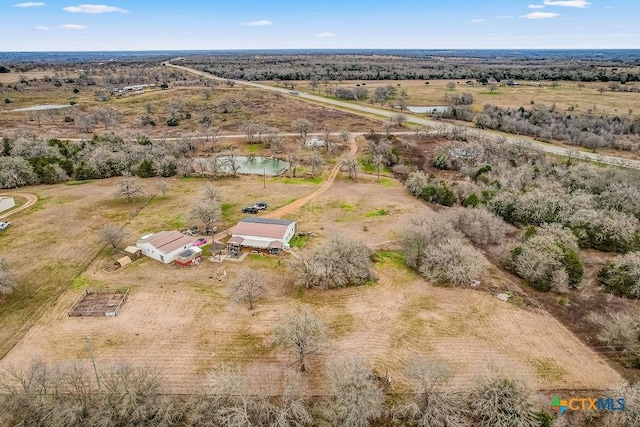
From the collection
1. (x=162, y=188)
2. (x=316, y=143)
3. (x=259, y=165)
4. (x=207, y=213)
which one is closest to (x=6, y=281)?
(x=207, y=213)

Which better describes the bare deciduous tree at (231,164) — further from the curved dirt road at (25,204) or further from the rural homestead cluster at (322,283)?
the curved dirt road at (25,204)

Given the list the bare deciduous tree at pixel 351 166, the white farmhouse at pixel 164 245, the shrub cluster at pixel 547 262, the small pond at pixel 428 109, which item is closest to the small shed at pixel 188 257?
the white farmhouse at pixel 164 245

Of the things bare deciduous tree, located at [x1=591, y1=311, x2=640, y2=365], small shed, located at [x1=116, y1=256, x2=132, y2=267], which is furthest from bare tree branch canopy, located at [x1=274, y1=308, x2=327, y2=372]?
bare deciduous tree, located at [x1=591, y1=311, x2=640, y2=365]

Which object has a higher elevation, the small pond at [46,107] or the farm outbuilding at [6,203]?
the small pond at [46,107]

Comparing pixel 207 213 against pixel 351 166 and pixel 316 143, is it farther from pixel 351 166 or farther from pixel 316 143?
pixel 316 143

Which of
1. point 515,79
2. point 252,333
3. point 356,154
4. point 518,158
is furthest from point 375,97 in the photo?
point 252,333

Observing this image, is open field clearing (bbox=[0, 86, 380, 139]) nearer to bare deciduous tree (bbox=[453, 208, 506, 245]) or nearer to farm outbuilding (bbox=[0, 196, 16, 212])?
farm outbuilding (bbox=[0, 196, 16, 212])
